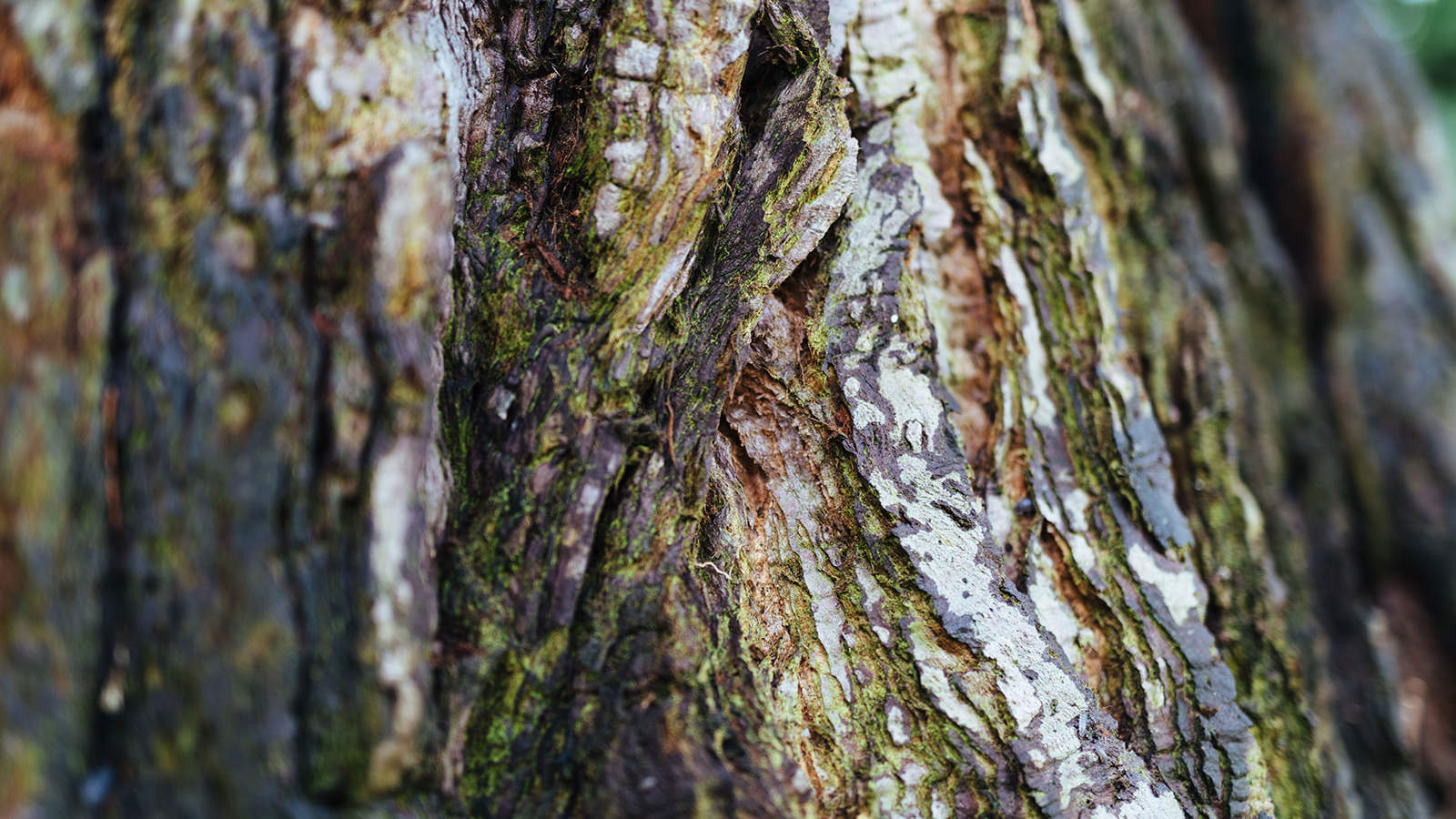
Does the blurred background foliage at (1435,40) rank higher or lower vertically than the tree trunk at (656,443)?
higher

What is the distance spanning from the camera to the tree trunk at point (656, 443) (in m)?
0.73

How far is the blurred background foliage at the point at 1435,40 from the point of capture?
3.94 m

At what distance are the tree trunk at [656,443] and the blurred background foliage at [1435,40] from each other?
3336 mm

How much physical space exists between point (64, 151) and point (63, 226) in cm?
7

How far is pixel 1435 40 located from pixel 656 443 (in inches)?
203

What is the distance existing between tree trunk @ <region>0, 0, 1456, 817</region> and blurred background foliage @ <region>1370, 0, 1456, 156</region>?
3336 millimetres

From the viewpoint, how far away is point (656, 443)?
1023mm

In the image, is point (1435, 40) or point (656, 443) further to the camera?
point (1435, 40)

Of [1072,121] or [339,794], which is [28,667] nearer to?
[339,794]

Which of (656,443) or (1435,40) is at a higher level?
(1435,40)

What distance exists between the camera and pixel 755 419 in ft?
3.95

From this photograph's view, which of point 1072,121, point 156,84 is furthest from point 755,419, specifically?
point 1072,121

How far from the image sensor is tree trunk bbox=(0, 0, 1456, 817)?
0.73 meters

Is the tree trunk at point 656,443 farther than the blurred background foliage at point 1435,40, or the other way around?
the blurred background foliage at point 1435,40
